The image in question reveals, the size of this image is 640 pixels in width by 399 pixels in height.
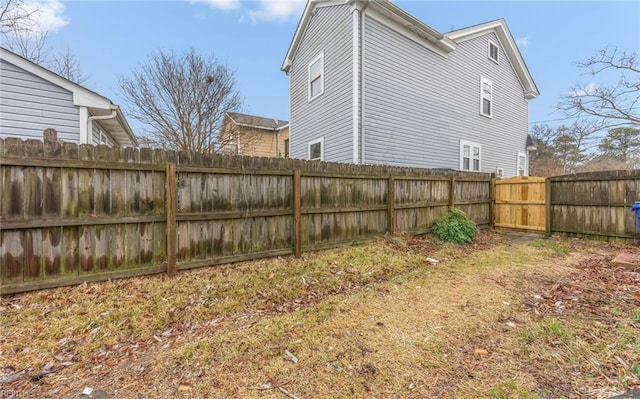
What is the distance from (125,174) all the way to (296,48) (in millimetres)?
9683

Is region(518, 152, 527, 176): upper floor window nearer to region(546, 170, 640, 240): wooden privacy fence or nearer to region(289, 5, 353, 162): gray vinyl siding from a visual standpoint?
region(546, 170, 640, 240): wooden privacy fence

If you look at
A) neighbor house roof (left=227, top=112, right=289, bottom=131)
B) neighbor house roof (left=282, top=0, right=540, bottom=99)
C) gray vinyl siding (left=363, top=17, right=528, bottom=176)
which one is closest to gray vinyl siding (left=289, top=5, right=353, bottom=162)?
neighbor house roof (left=282, top=0, right=540, bottom=99)

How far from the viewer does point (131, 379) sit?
81.2 inches

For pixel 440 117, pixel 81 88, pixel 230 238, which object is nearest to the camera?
pixel 230 238

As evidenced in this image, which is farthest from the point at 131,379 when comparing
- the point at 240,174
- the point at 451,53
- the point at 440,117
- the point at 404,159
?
the point at 451,53

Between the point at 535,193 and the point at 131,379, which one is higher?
the point at 535,193

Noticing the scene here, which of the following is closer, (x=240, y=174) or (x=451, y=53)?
(x=240, y=174)

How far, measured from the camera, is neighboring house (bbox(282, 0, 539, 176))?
26.8 ft

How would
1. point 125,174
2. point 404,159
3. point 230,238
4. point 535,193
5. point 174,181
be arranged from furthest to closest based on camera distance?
1. point 404,159
2. point 535,193
3. point 230,238
4. point 174,181
5. point 125,174

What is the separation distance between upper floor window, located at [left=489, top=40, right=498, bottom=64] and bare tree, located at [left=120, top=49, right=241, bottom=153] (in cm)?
1130

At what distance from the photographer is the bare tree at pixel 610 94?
11.4 m

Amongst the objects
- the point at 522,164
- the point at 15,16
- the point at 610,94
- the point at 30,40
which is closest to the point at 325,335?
the point at 15,16

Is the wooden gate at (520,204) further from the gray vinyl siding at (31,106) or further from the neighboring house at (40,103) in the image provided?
the gray vinyl siding at (31,106)

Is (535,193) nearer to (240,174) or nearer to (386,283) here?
(386,283)
